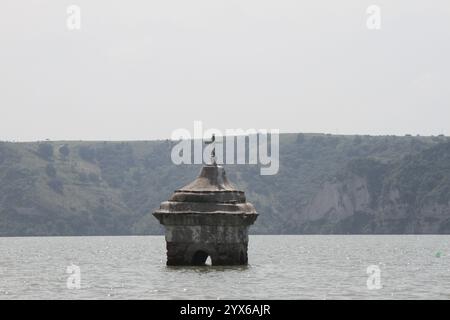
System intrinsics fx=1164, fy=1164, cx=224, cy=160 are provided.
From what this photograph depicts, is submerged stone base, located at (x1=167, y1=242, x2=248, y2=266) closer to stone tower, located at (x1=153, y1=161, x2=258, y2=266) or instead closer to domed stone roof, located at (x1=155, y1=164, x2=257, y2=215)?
stone tower, located at (x1=153, y1=161, x2=258, y2=266)

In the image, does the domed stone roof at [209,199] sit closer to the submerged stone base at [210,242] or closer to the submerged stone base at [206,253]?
the submerged stone base at [210,242]

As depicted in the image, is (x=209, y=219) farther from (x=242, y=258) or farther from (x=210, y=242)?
(x=242, y=258)

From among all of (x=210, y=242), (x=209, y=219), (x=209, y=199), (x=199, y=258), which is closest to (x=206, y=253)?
(x=199, y=258)

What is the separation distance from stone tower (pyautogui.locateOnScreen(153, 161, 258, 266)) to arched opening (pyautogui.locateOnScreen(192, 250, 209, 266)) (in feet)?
0.62

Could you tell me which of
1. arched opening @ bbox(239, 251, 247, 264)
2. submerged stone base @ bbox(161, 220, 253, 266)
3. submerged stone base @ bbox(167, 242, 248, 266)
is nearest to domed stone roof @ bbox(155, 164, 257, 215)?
submerged stone base @ bbox(161, 220, 253, 266)

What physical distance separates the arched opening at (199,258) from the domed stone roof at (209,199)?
2429 millimetres

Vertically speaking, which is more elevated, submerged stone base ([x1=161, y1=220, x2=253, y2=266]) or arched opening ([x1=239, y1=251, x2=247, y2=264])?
submerged stone base ([x1=161, y1=220, x2=253, y2=266])

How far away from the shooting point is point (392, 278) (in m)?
59.2

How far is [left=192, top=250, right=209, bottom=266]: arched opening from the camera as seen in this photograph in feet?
184

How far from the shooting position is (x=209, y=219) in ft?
Answer: 178

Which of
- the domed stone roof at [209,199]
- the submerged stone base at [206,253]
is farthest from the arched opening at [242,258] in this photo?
the domed stone roof at [209,199]
